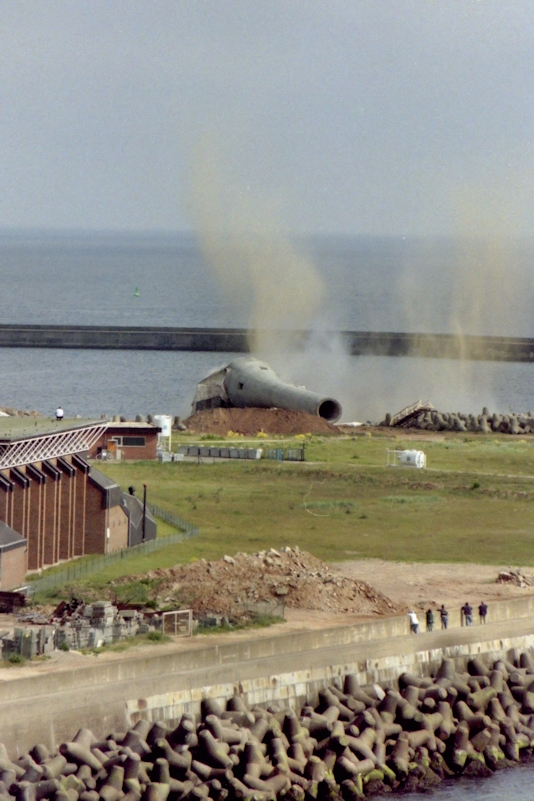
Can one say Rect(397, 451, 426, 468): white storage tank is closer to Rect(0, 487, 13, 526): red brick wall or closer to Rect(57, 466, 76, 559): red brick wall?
Rect(57, 466, 76, 559): red brick wall

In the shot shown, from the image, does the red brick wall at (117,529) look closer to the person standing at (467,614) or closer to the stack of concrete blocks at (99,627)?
the stack of concrete blocks at (99,627)

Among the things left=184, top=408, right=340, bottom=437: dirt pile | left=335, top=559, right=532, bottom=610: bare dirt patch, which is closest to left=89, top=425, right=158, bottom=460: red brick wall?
left=184, top=408, right=340, bottom=437: dirt pile

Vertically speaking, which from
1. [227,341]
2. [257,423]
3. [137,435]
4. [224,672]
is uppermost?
[227,341]

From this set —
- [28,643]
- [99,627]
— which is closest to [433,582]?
[99,627]

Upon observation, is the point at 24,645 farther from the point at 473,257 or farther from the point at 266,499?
the point at 473,257

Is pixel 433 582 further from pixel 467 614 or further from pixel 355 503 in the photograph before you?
pixel 355 503

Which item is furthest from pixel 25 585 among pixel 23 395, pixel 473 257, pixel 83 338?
pixel 83 338
